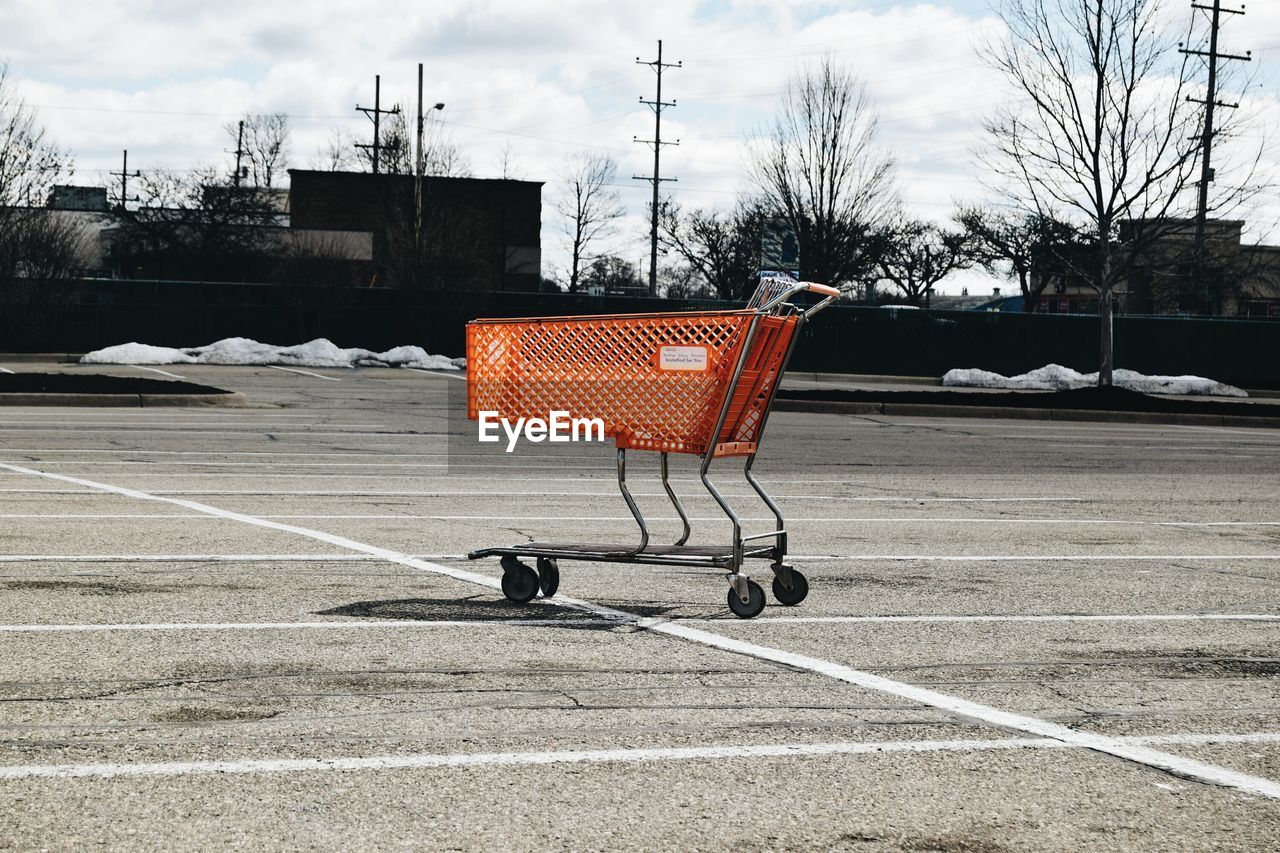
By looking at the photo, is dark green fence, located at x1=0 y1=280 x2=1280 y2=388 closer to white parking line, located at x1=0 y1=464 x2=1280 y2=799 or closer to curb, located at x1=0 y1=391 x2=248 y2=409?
curb, located at x1=0 y1=391 x2=248 y2=409

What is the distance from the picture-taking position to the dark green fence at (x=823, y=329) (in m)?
42.0

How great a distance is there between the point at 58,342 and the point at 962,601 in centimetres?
3801

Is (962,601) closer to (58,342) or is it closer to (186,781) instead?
(186,781)

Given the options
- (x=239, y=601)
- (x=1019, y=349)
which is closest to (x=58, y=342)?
(x=1019, y=349)

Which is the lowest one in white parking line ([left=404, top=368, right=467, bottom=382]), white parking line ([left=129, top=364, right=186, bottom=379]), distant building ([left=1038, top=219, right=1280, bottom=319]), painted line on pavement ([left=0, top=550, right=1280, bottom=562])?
painted line on pavement ([left=0, top=550, right=1280, bottom=562])

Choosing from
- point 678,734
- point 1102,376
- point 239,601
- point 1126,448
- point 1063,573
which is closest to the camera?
point 678,734

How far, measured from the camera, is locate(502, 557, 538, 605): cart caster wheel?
270 inches

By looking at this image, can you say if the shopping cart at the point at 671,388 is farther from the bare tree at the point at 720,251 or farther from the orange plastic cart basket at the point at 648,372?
the bare tree at the point at 720,251

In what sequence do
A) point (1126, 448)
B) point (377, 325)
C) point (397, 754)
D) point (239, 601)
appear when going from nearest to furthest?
point (397, 754) < point (239, 601) < point (1126, 448) < point (377, 325)

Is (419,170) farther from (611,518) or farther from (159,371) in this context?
(611,518)

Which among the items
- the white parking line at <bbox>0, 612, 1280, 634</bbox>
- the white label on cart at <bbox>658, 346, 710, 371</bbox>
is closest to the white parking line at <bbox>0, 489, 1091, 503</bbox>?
the white label on cart at <bbox>658, 346, 710, 371</bbox>

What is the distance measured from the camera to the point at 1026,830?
12.4ft

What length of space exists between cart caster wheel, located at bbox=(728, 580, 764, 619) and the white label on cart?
40.3 inches

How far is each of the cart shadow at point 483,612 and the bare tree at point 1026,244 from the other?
2265 centimetres
